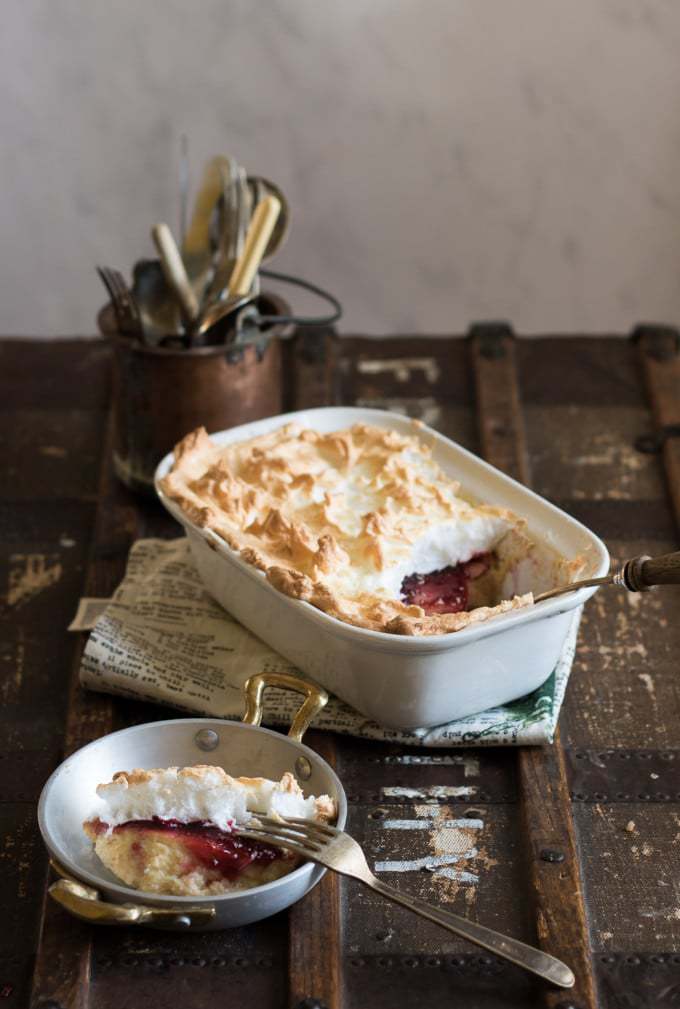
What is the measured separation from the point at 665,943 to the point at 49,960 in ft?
2.01

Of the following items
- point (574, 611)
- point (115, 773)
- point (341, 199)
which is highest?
point (341, 199)

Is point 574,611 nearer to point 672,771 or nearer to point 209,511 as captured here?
point 672,771

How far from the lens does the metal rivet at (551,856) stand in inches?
55.4

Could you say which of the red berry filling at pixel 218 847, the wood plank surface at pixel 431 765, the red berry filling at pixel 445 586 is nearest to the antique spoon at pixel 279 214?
the wood plank surface at pixel 431 765

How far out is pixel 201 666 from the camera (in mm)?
1693

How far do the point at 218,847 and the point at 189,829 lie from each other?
4cm

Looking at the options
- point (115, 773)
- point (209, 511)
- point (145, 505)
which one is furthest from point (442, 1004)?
point (145, 505)

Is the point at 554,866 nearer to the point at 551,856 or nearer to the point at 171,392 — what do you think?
the point at 551,856

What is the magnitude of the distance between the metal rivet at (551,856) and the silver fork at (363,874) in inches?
4.9

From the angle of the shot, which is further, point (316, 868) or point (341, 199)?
point (341, 199)

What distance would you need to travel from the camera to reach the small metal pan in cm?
125

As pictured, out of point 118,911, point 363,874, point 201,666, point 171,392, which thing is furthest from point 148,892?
point 171,392

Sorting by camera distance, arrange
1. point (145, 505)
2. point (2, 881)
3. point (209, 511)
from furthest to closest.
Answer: point (145, 505) → point (209, 511) → point (2, 881)

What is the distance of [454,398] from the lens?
2.36m
